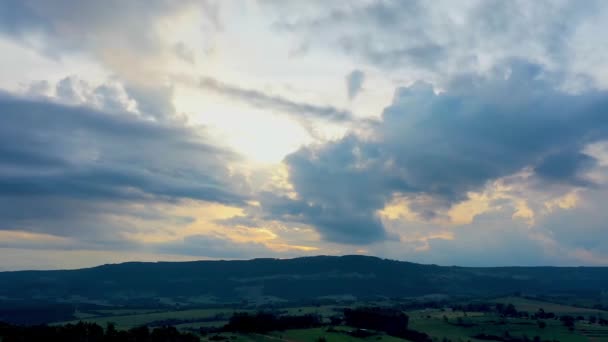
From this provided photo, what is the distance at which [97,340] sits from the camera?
199375 millimetres

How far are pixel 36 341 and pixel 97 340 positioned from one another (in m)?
19.6

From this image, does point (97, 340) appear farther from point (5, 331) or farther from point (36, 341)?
point (5, 331)

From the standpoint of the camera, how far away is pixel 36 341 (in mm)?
192750

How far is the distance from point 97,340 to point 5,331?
31.9 meters

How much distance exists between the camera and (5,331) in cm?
19788

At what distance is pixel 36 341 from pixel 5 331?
14376 mm

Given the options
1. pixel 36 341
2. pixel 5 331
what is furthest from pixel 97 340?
pixel 5 331
